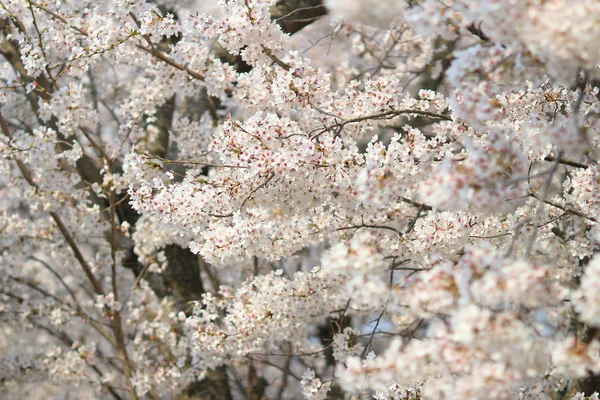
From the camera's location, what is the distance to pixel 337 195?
3494mm

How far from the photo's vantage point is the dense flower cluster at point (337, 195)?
85.2 inches

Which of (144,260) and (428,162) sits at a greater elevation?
(144,260)

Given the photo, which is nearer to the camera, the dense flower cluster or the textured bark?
the dense flower cluster

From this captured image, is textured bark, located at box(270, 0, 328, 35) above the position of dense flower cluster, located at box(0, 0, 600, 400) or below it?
above

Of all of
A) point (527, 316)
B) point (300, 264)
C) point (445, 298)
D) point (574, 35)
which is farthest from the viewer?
point (300, 264)

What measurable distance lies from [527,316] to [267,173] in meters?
1.35

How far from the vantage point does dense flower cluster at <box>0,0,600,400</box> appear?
2164mm

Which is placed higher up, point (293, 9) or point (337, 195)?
point (293, 9)

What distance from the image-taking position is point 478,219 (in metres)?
3.82

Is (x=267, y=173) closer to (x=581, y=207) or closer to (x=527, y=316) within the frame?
(x=527, y=316)

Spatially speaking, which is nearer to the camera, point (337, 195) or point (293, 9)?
point (337, 195)

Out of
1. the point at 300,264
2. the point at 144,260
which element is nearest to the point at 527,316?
the point at 144,260

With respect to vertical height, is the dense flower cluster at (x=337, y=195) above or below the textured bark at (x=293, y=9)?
below

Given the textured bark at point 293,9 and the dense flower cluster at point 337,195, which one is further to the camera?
the textured bark at point 293,9
